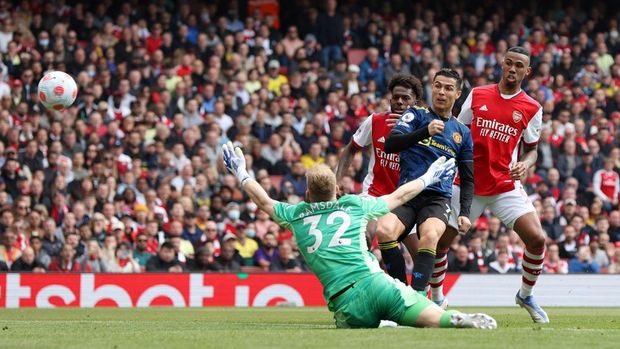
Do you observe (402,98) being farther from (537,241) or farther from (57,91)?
(57,91)

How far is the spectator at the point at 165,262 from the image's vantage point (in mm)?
19250

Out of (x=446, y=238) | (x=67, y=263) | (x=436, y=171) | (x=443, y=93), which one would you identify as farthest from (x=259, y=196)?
(x=67, y=263)

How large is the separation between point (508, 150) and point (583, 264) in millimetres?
8874

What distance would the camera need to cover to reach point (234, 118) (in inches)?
918

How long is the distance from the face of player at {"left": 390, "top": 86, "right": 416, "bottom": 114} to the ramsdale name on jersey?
755 millimetres

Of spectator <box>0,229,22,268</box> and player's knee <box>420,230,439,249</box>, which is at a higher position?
player's knee <box>420,230,439,249</box>

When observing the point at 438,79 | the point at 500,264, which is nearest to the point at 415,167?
the point at 438,79

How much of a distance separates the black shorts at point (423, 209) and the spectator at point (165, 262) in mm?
8302

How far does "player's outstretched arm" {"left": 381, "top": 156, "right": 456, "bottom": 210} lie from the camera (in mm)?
9695

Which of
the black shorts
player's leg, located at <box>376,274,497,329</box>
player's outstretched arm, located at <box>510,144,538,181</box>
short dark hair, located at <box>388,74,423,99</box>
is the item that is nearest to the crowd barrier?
player's outstretched arm, located at <box>510,144,538,181</box>

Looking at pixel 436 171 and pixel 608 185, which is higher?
pixel 436 171

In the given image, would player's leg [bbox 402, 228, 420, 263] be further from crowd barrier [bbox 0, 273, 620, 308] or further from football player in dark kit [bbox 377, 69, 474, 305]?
crowd barrier [bbox 0, 273, 620, 308]

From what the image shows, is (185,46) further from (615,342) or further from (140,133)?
(615,342)

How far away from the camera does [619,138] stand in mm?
24594
